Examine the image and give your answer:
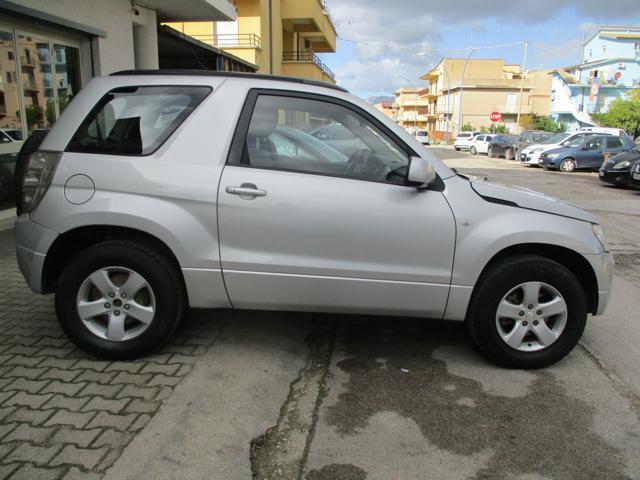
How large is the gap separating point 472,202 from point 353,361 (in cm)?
136

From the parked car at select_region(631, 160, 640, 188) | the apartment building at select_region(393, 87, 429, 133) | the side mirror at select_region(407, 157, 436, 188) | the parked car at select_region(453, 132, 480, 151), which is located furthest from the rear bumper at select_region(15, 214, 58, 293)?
the apartment building at select_region(393, 87, 429, 133)

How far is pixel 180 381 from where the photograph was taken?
11.1 feet

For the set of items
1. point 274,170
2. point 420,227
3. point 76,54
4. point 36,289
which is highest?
point 76,54

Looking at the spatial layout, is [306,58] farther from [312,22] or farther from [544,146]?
[544,146]

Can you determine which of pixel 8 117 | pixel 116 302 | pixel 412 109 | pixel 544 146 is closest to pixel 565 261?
pixel 116 302

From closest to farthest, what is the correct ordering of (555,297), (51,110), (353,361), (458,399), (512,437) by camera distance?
(512,437)
(458,399)
(555,297)
(353,361)
(51,110)

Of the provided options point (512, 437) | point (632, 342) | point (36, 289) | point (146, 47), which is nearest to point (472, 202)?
point (512, 437)

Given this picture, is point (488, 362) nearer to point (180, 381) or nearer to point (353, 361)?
point (353, 361)

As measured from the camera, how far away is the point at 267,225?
3400mm

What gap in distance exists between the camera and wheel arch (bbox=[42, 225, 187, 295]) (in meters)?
3.55

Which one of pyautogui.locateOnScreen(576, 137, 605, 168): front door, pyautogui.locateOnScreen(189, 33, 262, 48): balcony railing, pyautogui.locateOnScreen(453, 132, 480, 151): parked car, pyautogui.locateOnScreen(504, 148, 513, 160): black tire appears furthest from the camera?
pyautogui.locateOnScreen(453, 132, 480, 151): parked car

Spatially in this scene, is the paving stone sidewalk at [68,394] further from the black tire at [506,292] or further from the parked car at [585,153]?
the parked car at [585,153]

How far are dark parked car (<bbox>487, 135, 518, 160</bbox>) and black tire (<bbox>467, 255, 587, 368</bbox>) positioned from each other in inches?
1184

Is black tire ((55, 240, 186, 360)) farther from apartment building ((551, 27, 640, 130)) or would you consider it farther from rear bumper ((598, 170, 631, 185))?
apartment building ((551, 27, 640, 130))
